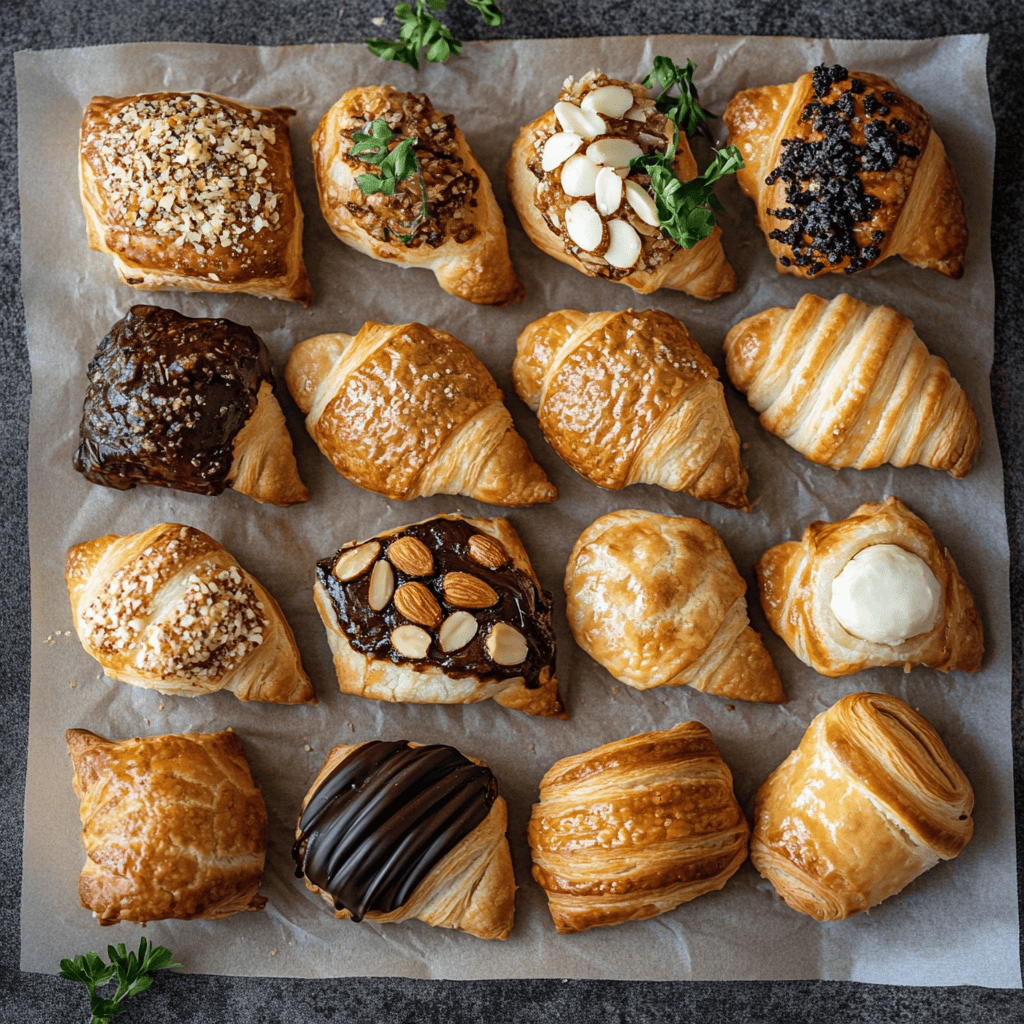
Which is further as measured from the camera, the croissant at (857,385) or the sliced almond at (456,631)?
the croissant at (857,385)

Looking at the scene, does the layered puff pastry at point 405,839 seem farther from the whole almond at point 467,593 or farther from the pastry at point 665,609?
the pastry at point 665,609

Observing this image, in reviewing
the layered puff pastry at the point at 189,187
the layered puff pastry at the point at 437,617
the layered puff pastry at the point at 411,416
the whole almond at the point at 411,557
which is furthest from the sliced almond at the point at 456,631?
the layered puff pastry at the point at 189,187

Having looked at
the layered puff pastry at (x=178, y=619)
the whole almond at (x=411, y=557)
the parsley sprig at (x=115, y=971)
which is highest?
the whole almond at (x=411, y=557)

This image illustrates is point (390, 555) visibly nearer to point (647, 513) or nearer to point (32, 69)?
point (647, 513)

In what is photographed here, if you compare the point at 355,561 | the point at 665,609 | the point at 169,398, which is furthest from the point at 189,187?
the point at 665,609

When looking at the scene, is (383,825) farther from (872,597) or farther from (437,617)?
(872,597)
